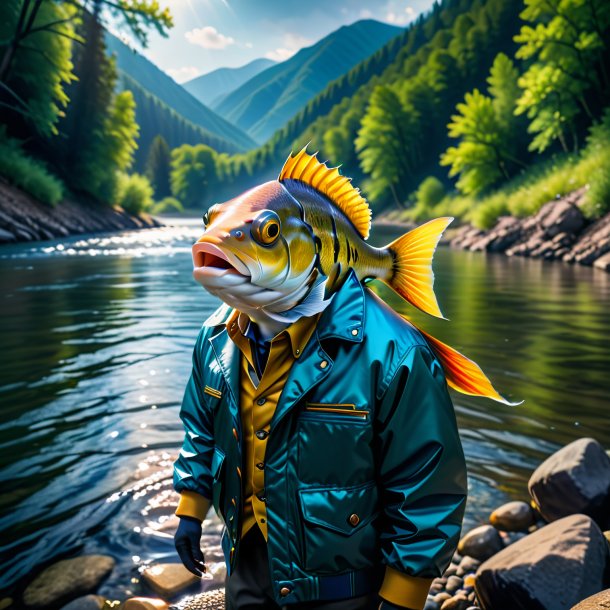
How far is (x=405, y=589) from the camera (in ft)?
6.07

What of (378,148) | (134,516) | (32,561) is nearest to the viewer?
(32,561)

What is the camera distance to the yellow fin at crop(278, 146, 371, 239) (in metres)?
1.95

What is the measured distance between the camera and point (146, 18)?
3234 centimetres

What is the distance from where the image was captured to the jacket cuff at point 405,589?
1852mm

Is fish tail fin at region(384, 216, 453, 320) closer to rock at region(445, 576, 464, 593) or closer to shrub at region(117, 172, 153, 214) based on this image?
rock at region(445, 576, 464, 593)

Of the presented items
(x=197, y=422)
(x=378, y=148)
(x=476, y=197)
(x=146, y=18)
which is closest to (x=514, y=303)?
(x=197, y=422)

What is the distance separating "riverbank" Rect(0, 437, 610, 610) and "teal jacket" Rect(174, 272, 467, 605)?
76.6 inches

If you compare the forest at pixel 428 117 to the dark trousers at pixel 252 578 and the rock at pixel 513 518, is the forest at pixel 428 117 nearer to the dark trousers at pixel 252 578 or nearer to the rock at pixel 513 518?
the rock at pixel 513 518

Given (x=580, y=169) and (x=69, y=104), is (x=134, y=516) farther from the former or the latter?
(x=69, y=104)

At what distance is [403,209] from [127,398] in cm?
5934

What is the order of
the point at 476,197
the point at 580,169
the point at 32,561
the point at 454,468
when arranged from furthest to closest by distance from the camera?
the point at 476,197 → the point at 580,169 → the point at 32,561 → the point at 454,468

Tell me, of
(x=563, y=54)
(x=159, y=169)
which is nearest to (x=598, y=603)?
(x=563, y=54)

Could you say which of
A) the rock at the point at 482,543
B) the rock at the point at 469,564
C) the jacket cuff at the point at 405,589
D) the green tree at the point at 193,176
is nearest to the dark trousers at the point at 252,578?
the jacket cuff at the point at 405,589

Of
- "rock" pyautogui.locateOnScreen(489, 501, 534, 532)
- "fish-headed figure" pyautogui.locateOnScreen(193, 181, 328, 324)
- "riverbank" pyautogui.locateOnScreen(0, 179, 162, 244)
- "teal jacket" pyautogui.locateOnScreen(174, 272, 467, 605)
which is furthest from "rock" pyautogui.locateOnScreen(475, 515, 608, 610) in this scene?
"riverbank" pyautogui.locateOnScreen(0, 179, 162, 244)
